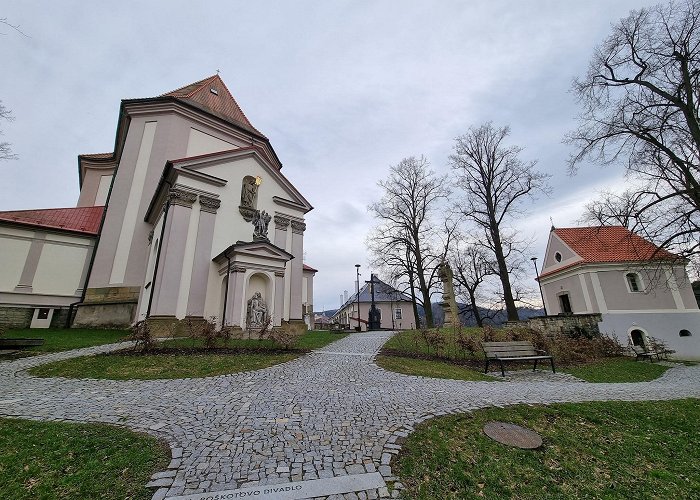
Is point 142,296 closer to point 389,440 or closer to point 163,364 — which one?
point 163,364

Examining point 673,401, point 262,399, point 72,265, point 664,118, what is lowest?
point 673,401

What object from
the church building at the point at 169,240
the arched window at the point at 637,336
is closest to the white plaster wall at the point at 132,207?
the church building at the point at 169,240

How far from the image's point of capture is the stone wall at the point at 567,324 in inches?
670

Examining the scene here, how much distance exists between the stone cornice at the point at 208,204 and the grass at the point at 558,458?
15057 mm

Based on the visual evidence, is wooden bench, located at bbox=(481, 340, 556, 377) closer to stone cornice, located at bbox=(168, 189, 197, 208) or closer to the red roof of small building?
the red roof of small building

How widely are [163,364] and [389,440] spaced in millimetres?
6848

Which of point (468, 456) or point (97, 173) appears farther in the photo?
point (97, 173)

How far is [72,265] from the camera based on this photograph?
18938mm

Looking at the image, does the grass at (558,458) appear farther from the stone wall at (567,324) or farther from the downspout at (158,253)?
the downspout at (158,253)

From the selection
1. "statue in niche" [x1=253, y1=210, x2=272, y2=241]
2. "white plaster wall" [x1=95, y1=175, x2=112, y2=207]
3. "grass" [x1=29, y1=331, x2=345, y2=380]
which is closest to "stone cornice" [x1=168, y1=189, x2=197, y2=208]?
"statue in niche" [x1=253, y1=210, x2=272, y2=241]

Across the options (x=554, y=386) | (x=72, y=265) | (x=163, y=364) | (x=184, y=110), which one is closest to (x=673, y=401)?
(x=554, y=386)

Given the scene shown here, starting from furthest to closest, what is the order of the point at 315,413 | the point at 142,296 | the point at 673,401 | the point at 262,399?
1. the point at 142,296
2. the point at 673,401
3. the point at 262,399
4. the point at 315,413

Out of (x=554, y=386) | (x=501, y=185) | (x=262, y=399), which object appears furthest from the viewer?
(x=501, y=185)

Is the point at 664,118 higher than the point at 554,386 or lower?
higher
